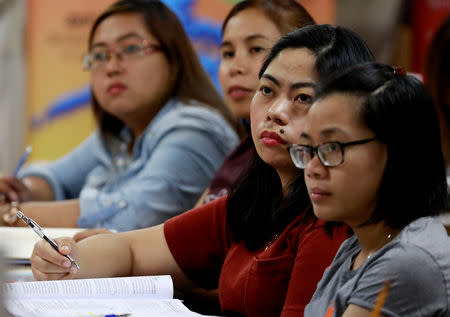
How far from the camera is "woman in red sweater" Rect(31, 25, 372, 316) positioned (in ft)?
4.22

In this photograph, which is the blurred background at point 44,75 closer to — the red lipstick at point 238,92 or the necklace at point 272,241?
the red lipstick at point 238,92

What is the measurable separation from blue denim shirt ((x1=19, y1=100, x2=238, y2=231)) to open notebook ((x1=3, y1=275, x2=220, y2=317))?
2.81 ft

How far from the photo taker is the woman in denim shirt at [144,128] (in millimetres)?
2354

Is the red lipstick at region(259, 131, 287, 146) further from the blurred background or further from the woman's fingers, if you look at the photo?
the blurred background

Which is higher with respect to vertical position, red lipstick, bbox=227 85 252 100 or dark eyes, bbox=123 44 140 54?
dark eyes, bbox=123 44 140 54

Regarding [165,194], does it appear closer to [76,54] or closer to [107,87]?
[107,87]

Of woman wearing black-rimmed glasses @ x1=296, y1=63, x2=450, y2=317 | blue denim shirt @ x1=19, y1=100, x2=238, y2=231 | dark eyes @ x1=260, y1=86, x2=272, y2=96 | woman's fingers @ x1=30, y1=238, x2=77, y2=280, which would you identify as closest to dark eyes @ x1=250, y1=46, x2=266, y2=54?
blue denim shirt @ x1=19, y1=100, x2=238, y2=231

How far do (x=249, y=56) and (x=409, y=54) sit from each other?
261cm

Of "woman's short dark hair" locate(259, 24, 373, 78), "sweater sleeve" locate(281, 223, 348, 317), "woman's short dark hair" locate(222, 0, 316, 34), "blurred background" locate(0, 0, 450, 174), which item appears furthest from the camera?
"blurred background" locate(0, 0, 450, 174)

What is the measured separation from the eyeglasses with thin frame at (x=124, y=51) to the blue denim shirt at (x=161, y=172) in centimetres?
19

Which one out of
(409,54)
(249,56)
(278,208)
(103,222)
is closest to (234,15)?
(249,56)

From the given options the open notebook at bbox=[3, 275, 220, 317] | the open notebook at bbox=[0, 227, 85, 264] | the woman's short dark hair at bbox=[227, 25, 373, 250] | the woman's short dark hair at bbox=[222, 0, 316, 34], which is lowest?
the open notebook at bbox=[0, 227, 85, 264]

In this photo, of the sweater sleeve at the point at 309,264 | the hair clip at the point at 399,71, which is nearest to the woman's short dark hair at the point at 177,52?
the sweater sleeve at the point at 309,264

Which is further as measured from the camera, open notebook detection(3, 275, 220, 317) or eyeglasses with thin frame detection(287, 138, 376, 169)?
open notebook detection(3, 275, 220, 317)
